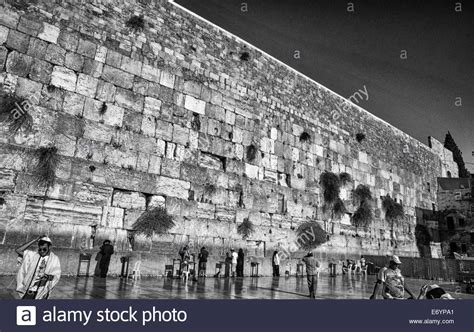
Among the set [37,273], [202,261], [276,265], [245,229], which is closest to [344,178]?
[276,265]

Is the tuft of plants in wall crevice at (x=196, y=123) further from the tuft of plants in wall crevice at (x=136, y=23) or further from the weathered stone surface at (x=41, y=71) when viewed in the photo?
the weathered stone surface at (x=41, y=71)

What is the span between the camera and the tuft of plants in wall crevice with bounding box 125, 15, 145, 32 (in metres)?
9.86

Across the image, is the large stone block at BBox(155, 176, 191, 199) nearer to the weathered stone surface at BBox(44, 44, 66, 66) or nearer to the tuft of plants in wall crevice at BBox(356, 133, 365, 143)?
the weathered stone surface at BBox(44, 44, 66, 66)

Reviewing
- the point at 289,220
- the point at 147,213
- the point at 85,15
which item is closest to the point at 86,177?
the point at 147,213

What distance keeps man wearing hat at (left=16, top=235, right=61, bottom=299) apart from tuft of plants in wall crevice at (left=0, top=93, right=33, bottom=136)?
193 inches

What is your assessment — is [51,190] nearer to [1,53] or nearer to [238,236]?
[1,53]

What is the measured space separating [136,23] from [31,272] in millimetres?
8197

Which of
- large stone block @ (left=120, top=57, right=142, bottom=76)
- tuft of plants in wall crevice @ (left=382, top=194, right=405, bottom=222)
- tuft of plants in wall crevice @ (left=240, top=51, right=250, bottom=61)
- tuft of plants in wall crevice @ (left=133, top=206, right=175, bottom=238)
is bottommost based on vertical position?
tuft of plants in wall crevice @ (left=133, top=206, right=175, bottom=238)

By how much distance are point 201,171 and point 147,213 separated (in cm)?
215

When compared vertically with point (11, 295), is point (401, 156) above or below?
above

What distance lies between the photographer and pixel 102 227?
27.3 ft

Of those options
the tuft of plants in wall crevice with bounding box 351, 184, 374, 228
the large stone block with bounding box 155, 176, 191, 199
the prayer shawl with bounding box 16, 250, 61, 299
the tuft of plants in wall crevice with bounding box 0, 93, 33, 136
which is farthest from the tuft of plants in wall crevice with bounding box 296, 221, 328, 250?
the prayer shawl with bounding box 16, 250, 61, 299

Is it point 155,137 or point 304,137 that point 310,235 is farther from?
point 155,137

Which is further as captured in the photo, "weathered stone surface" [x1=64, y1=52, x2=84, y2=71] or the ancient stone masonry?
"weathered stone surface" [x1=64, y1=52, x2=84, y2=71]
